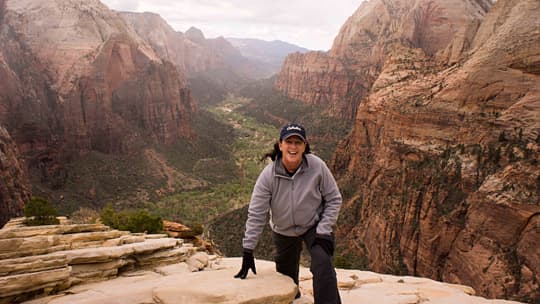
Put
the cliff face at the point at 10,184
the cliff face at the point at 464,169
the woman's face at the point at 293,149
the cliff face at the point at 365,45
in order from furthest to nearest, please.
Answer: the cliff face at the point at 365,45
the cliff face at the point at 10,184
the cliff face at the point at 464,169
the woman's face at the point at 293,149

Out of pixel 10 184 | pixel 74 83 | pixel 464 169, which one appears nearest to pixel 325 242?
pixel 464 169

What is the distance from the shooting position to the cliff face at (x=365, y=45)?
70.3 meters

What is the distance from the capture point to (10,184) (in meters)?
33.2

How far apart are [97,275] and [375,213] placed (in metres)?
24.4

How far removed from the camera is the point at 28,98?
50469 mm

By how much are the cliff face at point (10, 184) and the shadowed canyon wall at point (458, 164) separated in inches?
1103

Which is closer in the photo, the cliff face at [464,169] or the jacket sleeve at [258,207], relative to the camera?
the jacket sleeve at [258,207]

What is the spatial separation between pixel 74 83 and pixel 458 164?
57635 millimetres

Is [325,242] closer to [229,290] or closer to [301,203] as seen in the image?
[301,203]

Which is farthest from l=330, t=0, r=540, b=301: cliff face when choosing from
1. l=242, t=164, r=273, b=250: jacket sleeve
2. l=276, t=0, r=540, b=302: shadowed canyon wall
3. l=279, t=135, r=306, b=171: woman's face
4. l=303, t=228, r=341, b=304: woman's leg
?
l=279, t=135, r=306, b=171: woman's face

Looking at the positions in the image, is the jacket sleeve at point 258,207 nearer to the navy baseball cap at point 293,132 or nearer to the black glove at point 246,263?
the black glove at point 246,263

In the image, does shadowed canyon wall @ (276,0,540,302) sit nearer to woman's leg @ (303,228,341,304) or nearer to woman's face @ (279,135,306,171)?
woman's leg @ (303,228,341,304)

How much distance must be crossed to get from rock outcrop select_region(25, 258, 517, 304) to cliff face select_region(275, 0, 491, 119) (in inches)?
2070

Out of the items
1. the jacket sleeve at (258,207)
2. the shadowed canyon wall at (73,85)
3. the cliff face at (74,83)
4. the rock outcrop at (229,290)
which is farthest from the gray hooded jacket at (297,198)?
the shadowed canyon wall at (73,85)
